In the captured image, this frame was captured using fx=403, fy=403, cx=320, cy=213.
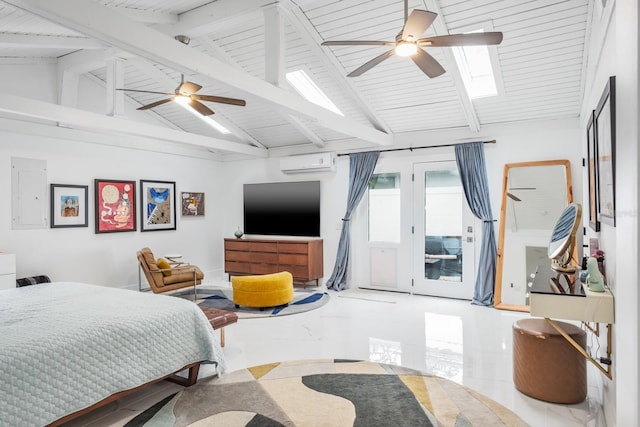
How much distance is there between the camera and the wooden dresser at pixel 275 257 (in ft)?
22.2

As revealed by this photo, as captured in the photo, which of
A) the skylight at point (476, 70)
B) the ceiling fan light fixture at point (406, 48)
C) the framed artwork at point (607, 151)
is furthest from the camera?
the skylight at point (476, 70)

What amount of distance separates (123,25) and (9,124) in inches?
148

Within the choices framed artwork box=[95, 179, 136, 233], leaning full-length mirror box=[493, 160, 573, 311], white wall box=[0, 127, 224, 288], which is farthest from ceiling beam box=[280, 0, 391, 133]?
framed artwork box=[95, 179, 136, 233]

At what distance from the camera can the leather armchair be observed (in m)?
5.55

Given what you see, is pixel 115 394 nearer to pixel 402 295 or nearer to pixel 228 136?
pixel 402 295

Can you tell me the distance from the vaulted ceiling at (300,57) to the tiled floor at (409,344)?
2347 mm

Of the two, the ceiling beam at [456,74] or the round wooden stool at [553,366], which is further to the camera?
the ceiling beam at [456,74]

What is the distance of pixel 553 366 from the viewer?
276cm

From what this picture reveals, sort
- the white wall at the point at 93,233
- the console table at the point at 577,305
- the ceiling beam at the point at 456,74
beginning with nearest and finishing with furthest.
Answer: the console table at the point at 577,305 < the ceiling beam at the point at 456,74 < the white wall at the point at 93,233

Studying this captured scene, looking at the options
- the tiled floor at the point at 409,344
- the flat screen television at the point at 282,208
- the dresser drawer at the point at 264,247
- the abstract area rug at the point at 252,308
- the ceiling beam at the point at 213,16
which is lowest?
the tiled floor at the point at 409,344

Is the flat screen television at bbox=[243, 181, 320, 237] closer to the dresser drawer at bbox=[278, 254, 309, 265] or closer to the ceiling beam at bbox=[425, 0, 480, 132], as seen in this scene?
the dresser drawer at bbox=[278, 254, 309, 265]

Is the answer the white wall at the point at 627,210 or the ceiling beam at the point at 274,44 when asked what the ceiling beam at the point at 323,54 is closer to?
the ceiling beam at the point at 274,44

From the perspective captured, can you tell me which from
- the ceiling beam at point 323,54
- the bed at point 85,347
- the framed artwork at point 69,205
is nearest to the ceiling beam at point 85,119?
the framed artwork at point 69,205

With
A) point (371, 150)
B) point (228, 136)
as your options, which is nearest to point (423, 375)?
point (371, 150)
